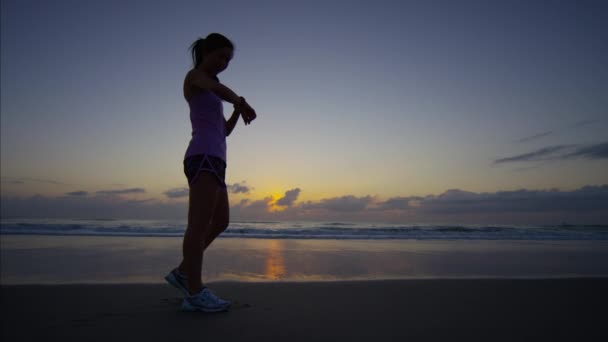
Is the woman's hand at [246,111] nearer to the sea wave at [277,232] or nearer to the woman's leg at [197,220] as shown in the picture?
the woman's leg at [197,220]

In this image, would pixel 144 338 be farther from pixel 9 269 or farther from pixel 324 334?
pixel 9 269

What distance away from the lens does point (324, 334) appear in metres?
1.85

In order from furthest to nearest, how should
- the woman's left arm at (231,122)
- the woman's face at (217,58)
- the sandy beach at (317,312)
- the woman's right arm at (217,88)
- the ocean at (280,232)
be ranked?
the ocean at (280,232) < the woman's left arm at (231,122) < the woman's face at (217,58) < the woman's right arm at (217,88) < the sandy beach at (317,312)

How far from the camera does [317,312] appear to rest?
7.54 feet

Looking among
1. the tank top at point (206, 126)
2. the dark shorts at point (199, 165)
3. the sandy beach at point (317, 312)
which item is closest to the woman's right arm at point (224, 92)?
the tank top at point (206, 126)

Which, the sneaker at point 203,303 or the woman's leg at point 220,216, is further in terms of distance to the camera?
the woman's leg at point 220,216

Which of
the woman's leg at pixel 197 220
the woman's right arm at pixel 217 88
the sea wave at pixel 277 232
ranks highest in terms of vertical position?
the woman's right arm at pixel 217 88

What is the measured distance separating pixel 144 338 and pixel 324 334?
93 centimetres

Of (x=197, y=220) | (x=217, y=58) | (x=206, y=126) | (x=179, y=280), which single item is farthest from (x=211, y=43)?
(x=179, y=280)

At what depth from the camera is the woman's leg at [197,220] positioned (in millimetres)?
2203

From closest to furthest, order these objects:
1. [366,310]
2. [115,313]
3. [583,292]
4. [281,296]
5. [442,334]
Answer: [442,334]
[115,313]
[366,310]
[281,296]
[583,292]

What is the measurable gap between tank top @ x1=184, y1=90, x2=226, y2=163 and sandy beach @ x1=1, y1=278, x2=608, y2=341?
1.04 metres

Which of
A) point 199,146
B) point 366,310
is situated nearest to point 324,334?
point 366,310

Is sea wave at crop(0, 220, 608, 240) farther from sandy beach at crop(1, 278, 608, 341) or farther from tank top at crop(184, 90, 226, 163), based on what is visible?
tank top at crop(184, 90, 226, 163)
